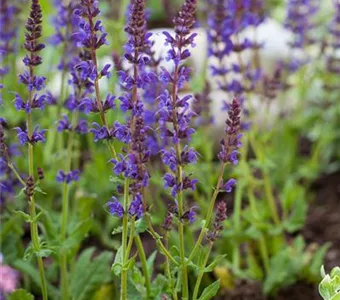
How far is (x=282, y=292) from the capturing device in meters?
4.06

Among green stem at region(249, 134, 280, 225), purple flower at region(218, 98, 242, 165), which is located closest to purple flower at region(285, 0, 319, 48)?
green stem at region(249, 134, 280, 225)

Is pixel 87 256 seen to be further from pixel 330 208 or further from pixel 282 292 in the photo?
pixel 330 208

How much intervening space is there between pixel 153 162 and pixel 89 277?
5.16ft

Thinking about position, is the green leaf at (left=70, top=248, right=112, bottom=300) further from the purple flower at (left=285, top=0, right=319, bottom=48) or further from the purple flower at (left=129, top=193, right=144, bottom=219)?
the purple flower at (left=285, top=0, right=319, bottom=48)

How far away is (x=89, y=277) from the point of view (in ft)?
11.7

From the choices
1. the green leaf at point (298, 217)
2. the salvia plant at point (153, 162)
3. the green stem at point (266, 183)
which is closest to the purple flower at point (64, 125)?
the salvia plant at point (153, 162)

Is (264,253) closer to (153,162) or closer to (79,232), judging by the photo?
(79,232)

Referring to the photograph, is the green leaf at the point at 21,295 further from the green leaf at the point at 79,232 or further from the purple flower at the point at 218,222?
the purple flower at the point at 218,222

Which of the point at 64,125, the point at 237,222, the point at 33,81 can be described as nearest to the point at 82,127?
the point at 64,125

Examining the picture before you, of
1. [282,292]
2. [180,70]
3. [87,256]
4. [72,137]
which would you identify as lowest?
[282,292]

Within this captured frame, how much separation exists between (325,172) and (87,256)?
237cm

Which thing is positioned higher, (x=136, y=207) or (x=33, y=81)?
(x=33, y=81)

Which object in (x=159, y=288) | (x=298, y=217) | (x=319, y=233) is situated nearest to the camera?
(x=159, y=288)

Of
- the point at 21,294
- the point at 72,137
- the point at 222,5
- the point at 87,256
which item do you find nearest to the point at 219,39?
the point at 222,5
